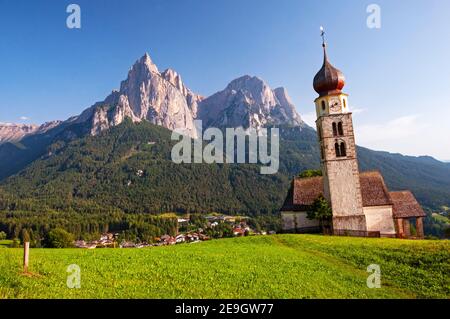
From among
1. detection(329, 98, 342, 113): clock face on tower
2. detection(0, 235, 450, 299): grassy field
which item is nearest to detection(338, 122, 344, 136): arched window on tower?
detection(329, 98, 342, 113): clock face on tower

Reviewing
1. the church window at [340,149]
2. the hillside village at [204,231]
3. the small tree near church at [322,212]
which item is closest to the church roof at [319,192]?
the small tree near church at [322,212]

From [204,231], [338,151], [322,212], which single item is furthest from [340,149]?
[204,231]

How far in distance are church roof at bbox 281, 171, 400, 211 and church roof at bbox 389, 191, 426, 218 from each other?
2.99 m

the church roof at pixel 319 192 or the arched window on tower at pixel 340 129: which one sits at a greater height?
the arched window on tower at pixel 340 129

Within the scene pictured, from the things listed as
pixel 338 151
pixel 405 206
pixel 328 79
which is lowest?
pixel 405 206

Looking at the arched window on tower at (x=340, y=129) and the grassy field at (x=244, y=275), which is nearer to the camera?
the grassy field at (x=244, y=275)

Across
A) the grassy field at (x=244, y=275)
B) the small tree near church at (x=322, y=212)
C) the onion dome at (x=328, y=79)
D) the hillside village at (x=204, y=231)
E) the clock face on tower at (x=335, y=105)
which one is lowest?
the hillside village at (x=204, y=231)

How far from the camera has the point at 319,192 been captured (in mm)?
47156

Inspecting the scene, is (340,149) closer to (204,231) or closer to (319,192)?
(319,192)

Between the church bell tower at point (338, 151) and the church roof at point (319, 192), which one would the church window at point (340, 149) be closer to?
the church bell tower at point (338, 151)

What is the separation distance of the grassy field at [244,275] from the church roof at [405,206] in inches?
668

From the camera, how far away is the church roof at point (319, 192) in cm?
4388

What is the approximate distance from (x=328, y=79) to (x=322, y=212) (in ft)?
58.5
